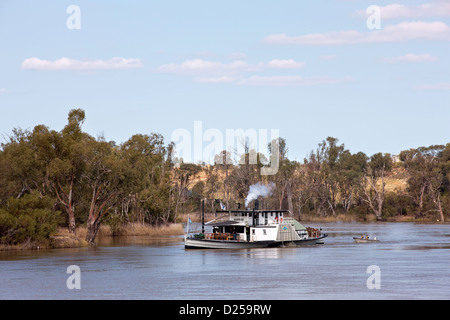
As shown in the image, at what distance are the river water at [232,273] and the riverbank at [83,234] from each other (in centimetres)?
191

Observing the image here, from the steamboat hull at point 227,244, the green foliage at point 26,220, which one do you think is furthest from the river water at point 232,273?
the green foliage at point 26,220

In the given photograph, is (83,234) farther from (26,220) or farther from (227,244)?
(227,244)

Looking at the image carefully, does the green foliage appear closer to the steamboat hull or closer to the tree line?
→ the tree line

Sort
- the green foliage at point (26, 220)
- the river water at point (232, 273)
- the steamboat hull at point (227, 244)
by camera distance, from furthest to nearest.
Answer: the steamboat hull at point (227, 244)
the green foliage at point (26, 220)
the river water at point (232, 273)

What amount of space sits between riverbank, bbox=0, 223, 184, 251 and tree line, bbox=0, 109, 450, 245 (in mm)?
948

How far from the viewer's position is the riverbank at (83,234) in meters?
62.3

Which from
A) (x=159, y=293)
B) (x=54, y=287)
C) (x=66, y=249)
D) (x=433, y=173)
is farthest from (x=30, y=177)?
(x=433, y=173)

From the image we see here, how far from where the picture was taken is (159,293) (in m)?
37.6

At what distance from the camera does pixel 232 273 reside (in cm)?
4634

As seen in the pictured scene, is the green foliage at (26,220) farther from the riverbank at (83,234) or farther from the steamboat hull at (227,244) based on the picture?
the steamboat hull at (227,244)

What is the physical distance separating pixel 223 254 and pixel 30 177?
62.9ft

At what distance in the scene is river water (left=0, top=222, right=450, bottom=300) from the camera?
122 ft
